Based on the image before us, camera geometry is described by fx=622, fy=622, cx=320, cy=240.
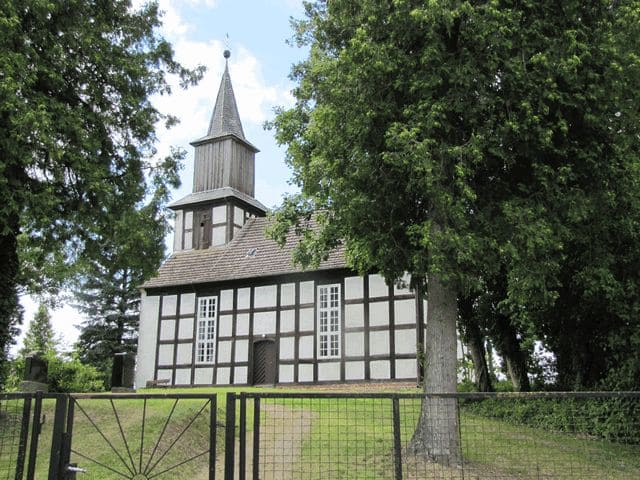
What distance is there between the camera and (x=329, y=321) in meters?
22.0

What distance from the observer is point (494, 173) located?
11.0 meters

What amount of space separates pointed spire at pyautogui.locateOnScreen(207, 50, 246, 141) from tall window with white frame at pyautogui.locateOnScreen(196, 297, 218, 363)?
8605 mm

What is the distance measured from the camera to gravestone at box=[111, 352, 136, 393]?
16422 millimetres

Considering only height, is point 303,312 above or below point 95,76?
below

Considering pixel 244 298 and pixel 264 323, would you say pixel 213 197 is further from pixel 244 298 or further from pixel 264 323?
pixel 264 323

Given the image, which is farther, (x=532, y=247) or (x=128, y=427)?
(x=128, y=427)

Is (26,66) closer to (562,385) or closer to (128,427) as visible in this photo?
(128,427)

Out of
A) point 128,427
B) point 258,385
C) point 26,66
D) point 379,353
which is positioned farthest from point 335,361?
point 26,66

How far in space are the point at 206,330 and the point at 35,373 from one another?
35.8 feet

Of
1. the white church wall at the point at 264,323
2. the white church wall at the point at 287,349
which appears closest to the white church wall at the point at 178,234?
the white church wall at the point at 264,323

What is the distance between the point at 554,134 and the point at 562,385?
8.48 metres

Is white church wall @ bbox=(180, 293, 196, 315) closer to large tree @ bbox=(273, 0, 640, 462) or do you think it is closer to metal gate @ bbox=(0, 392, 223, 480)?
metal gate @ bbox=(0, 392, 223, 480)

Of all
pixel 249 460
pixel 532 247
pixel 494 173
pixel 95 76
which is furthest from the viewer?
pixel 95 76

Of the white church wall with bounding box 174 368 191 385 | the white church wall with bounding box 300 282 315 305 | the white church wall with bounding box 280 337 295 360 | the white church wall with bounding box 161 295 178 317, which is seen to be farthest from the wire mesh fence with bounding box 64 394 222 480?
the white church wall with bounding box 161 295 178 317
